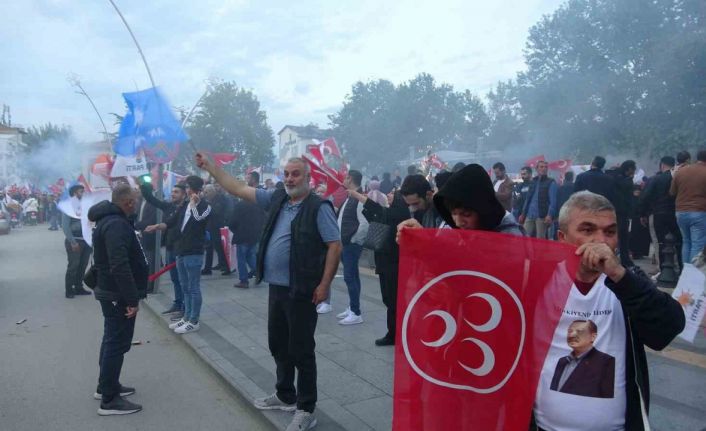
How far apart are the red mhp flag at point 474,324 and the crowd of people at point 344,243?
98 millimetres

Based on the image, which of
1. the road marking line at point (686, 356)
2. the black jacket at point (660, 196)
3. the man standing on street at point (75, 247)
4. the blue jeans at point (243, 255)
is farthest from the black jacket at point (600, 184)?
the man standing on street at point (75, 247)

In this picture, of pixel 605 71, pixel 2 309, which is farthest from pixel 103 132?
pixel 605 71

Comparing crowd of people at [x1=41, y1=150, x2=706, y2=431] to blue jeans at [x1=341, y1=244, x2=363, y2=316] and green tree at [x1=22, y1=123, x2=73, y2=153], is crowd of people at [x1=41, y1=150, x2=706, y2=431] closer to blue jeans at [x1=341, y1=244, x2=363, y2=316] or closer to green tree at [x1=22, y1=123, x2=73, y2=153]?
blue jeans at [x1=341, y1=244, x2=363, y2=316]

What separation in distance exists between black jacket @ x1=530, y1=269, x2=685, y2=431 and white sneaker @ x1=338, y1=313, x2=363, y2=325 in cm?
542

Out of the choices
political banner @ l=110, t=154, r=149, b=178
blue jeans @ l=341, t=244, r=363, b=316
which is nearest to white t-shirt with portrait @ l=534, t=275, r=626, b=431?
blue jeans @ l=341, t=244, r=363, b=316

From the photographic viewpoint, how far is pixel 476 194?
2.23 m

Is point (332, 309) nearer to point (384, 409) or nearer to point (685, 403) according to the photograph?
point (384, 409)

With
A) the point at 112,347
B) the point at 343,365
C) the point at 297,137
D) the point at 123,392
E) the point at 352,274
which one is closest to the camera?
the point at 112,347

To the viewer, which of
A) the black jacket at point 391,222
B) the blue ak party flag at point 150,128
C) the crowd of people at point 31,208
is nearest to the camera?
the black jacket at point 391,222

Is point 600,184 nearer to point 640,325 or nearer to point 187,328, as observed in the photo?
point 187,328

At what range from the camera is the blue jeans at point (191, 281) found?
6844 millimetres

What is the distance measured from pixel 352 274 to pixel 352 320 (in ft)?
1.94

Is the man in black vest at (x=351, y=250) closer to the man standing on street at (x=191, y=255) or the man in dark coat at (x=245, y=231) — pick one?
the man standing on street at (x=191, y=255)

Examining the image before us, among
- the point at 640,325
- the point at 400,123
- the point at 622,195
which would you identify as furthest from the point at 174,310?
the point at 400,123
